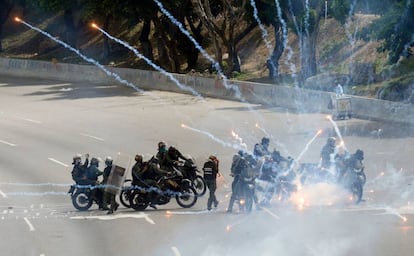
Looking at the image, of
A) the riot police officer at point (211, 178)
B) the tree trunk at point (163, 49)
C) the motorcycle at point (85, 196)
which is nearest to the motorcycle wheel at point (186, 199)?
the riot police officer at point (211, 178)

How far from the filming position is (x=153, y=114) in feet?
139

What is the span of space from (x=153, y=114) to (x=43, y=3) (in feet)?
97.1

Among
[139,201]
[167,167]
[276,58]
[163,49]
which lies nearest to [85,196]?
[139,201]

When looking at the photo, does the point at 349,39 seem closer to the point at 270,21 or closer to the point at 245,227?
the point at 270,21

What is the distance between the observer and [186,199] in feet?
77.4

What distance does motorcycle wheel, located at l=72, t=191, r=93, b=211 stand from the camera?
23.7 metres

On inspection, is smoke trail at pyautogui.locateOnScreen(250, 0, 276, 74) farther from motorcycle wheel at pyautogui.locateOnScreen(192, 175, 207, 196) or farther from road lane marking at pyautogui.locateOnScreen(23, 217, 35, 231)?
road lane marking at pyautogui.locateOnScreen(23, 217, 35, 231)

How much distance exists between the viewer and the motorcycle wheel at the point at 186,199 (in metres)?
23.6

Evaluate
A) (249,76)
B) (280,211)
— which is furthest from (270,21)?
(280,211)

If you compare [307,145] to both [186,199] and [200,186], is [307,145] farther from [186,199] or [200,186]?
[186,199]

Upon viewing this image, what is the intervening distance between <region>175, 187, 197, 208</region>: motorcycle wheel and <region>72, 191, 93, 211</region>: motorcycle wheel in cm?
239

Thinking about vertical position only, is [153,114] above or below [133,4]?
below

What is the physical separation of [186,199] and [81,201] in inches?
111

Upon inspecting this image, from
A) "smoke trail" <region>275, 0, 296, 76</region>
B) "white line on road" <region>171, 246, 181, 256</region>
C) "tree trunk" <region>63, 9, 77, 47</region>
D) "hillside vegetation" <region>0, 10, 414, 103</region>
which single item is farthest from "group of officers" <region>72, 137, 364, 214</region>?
"tree trunk" <region>63, 9, 77, 47</region>
